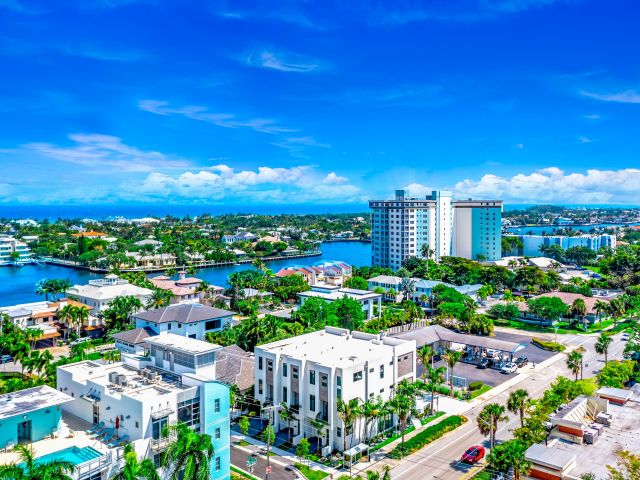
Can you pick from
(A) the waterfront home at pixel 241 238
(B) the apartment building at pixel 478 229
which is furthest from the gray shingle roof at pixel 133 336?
(A) the waterfront home at pixel 241 238

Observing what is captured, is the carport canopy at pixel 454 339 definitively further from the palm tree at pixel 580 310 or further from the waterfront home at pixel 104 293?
the waterfront home at pixel 104 293

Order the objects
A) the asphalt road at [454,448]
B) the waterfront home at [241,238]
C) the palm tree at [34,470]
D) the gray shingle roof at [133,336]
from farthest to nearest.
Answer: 1. the waterfront home at [241,238]
2. the gray shingle roof at [133,336]
3. the asphalt road at [454,448]
4. the palm tree at [34,470]

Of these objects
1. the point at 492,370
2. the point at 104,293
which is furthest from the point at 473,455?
the point at 104,293

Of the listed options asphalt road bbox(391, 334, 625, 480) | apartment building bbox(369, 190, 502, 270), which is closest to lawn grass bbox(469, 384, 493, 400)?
asphalt road bbox(391, 334, 625, 480)

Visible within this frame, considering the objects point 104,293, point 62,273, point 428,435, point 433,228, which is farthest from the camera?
point 62,273

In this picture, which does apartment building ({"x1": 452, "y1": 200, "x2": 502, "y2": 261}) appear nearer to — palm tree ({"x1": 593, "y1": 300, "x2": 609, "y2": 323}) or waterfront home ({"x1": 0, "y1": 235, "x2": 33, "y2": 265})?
palm tree ({"x1": 593, "y1": 300, "x2": 609, "y2": 323})

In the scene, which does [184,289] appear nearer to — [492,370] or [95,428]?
[492,370]

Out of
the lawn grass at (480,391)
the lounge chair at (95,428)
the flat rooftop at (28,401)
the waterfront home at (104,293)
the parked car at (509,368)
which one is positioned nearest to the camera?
the flat rooftop at (28,401)
